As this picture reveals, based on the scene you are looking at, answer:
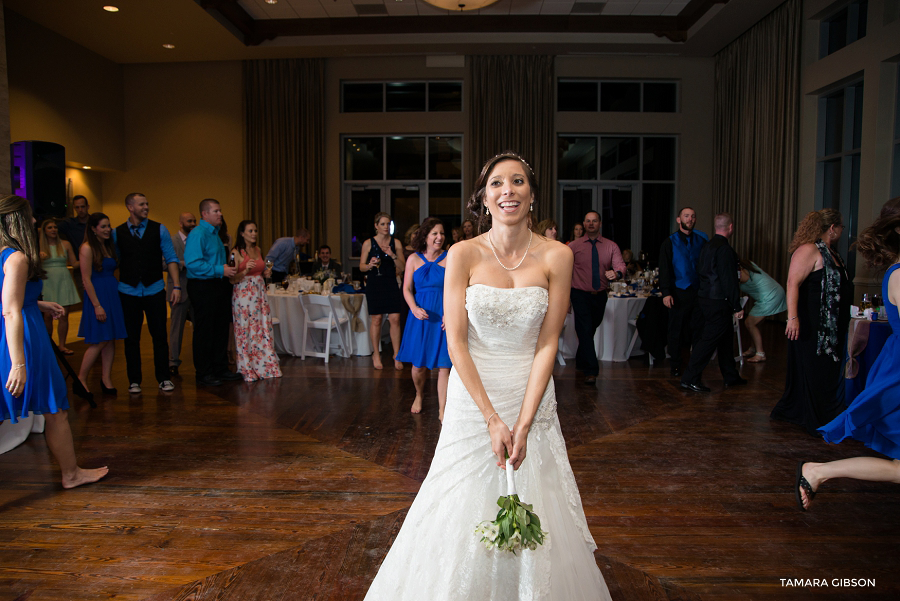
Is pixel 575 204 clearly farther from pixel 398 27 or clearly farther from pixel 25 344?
pixel 25 344

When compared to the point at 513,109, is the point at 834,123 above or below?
below

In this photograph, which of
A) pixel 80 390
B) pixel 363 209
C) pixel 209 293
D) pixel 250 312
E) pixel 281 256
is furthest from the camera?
pixel 363 209

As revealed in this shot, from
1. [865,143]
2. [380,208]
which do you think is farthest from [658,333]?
[380,208]

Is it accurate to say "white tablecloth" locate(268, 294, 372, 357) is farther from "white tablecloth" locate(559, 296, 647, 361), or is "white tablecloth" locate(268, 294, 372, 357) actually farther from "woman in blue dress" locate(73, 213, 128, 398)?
"white tablecloth" locate(559, 296, 647, 361)

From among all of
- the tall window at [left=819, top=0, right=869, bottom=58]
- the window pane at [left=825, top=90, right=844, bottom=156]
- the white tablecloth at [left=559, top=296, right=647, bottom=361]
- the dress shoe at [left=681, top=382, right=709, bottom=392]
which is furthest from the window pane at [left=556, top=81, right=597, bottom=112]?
the dress shoe at [left=681, top=382, right=709, bottom=392]

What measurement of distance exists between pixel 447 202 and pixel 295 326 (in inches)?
230

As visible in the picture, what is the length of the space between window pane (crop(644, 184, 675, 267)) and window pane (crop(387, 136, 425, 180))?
4498 millimetres

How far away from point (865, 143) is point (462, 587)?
8.65m

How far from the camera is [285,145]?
12023mm

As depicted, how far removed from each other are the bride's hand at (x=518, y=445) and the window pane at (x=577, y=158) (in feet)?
35.6

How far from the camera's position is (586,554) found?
6.32 feet

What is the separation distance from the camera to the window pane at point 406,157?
Answer: 12141mm

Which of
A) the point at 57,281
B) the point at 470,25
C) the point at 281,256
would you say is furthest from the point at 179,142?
the point at 57,281

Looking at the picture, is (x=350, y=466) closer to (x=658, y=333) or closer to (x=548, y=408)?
(x=548, y=408)
